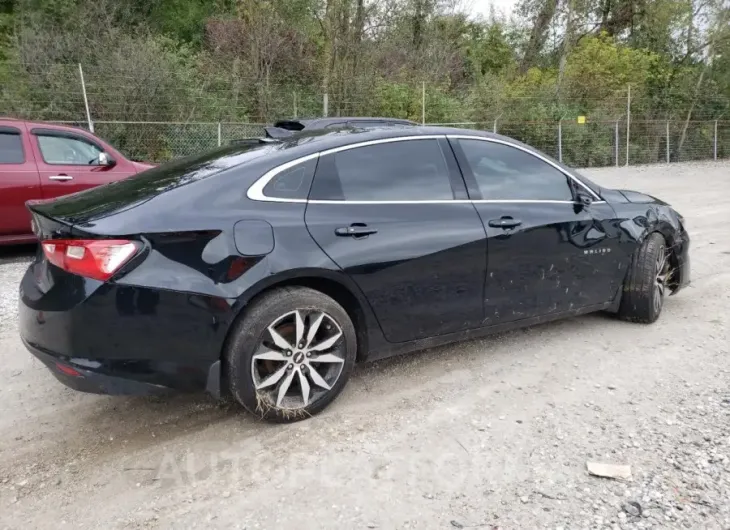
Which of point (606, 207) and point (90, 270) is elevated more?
point (606, 207)

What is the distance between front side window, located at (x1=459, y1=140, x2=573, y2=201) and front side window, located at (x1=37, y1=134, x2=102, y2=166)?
5.61 metres

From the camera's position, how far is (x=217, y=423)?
3.15m

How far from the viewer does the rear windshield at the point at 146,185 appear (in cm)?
286

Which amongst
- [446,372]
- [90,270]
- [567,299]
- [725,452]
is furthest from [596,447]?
[90,270]

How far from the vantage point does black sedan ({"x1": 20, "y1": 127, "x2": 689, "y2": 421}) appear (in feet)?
8.85

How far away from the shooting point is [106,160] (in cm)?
751

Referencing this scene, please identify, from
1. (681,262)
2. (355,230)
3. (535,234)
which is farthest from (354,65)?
(355,230)

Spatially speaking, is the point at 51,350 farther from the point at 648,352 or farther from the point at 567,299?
the point at 648,352

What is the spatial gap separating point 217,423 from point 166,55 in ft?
46.7

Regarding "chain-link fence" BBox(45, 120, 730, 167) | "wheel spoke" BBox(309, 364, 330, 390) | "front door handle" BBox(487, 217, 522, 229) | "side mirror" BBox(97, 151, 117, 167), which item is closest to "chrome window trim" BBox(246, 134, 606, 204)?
"front door handle" BBox(487, 217, 522, 229)

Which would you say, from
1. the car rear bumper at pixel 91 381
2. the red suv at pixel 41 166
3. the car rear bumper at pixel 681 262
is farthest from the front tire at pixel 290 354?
the red suv at pixel 41 166

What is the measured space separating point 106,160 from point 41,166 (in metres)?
0.77

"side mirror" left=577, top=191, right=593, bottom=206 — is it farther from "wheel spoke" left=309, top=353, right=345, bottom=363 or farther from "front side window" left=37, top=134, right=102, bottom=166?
"front side window" left=37, top=134, right=102, bottom=166

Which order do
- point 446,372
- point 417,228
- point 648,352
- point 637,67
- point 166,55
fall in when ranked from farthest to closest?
point 637,67, point 166,55, point 648,352, point 446,372, point 417,228
